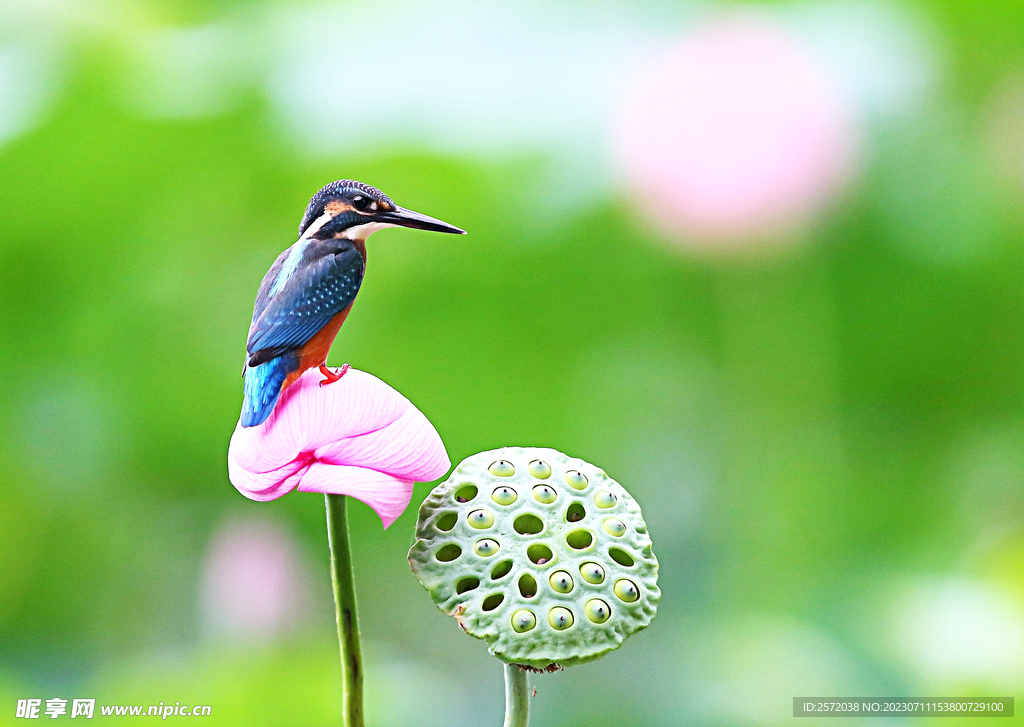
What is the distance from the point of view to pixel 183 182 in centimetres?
142

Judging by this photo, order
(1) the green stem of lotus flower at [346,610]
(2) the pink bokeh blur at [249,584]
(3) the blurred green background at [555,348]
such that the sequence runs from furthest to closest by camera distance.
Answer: (3) the blurred green background at [555,348]
(2) the pink bokeh blur at [249,584]
(1) the green stem of lotus flower at [346,610]

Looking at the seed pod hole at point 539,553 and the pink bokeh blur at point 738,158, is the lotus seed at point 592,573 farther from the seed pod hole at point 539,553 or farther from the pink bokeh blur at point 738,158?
the pink bokeh blur at point 738,158

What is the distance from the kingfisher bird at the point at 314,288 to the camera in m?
0.33

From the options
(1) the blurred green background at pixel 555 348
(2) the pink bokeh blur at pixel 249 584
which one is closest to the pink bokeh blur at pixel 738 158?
(1) the blurred green background at pixel 555 348

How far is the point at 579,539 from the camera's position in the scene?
30 cm

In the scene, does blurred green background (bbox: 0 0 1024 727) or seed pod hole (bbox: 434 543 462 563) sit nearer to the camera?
seed pod hole (bbox: 434 543 462 563)

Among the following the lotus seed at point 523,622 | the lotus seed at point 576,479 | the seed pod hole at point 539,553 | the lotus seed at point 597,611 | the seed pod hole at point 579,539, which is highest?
the lotus seed at point 576,479

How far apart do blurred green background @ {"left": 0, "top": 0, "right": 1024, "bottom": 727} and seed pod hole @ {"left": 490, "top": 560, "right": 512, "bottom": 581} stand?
92 centimetres

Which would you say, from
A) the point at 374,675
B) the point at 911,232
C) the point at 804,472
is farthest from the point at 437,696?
the point at 911,232

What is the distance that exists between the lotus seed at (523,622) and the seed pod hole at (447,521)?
0.04m

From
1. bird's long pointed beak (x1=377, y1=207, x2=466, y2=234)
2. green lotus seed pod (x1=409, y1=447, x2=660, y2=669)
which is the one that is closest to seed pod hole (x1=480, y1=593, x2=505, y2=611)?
green lotus seed pod (x1=409, y1=447, x2=660, y2=669)

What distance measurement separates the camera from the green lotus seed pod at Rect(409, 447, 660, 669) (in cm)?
28

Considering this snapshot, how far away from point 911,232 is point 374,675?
108 cm

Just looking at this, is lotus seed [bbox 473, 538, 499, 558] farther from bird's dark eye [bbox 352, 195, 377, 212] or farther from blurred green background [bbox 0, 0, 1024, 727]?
blurred green background [bbox 0, 0, 1024, 727]
